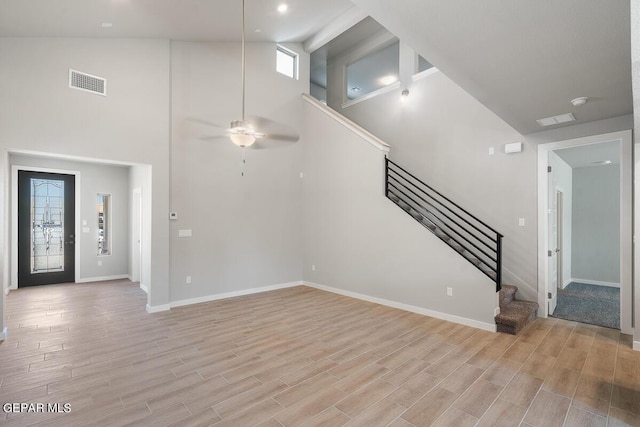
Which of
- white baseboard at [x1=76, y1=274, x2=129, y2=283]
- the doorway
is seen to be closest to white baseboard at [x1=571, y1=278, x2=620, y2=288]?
the doorway

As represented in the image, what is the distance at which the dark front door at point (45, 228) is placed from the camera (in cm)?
629

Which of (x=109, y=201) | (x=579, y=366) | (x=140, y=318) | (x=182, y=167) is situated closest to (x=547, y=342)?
(x=579, y=366)

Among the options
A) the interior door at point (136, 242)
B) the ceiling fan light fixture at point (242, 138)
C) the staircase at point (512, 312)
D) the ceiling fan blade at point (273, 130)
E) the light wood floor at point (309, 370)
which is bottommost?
the light wood floor at point (309, 370)

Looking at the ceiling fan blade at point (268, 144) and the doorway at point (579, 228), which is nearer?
the doorway at point (579, 228)

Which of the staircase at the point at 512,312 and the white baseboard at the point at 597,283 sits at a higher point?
the staircase at the point at 512,312

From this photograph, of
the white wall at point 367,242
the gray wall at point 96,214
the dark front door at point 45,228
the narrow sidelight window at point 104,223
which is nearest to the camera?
the white wall at point 367,242

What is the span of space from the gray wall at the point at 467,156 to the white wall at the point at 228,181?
2392 millimetres

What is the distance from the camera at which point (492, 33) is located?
2123 mm

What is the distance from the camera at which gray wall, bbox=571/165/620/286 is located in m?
6.73

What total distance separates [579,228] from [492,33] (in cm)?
738

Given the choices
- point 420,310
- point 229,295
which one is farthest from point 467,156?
point 229,295

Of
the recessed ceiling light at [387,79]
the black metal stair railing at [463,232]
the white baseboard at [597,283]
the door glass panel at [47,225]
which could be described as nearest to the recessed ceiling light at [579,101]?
the black metal stair railing at [463,232]

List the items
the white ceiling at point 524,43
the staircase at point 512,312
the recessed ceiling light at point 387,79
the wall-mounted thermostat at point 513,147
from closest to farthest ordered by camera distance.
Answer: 1. the white ceiling at point 524,43
2. the staircase at point 512,312
3. the wall-mounted thermostat at point 513,147
4. the recessed ceiling light at point 387,79

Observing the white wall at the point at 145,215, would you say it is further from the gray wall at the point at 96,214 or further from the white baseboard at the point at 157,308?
the white baseboard at the point at 157,308
